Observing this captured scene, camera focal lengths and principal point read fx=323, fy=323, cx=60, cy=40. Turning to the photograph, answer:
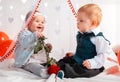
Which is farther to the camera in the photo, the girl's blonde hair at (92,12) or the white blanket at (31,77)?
the girl's blonde hair at (92,12)

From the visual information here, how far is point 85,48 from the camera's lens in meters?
2.09

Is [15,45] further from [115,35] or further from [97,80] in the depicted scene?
[115,35]

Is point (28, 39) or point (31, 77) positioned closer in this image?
point (31, 77)

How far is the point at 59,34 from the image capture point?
2.64m

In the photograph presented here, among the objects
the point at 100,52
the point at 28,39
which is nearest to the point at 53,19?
the point at 28,39

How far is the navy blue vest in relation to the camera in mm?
2076

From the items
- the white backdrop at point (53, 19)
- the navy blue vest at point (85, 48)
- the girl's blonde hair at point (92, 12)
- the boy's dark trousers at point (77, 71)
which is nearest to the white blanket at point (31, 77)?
the boy's dark trousers at point (77, 71)

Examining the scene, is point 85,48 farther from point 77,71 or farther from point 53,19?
point 53,19

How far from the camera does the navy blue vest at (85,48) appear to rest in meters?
2.08

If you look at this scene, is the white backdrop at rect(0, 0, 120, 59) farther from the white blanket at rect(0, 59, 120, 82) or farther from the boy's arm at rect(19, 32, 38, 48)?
the white blanket at rect(0, 59, 120, 82)

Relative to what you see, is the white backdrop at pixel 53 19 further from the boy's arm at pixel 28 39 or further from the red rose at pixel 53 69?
the red rose at pixel 53 69

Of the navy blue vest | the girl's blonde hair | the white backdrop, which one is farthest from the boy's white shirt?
the white backdrop

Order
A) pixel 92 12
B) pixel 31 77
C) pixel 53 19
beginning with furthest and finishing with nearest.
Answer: pixel 53 19
pixel 92 12
pixel 31 77

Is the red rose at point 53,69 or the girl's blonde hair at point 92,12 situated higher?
the girl's blonde hair at point 92,12
